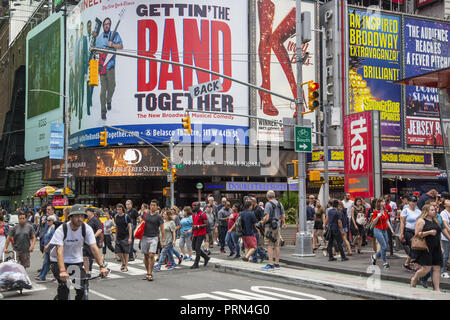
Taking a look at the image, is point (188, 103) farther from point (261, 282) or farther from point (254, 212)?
point (261, 282)

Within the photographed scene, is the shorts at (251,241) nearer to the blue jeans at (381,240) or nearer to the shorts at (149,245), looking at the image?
the shorts at (149,245)

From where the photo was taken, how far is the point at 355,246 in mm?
17891

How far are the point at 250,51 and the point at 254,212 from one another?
30783 mm

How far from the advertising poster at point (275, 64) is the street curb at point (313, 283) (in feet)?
101

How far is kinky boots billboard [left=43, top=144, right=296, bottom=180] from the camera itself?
41.9 metres

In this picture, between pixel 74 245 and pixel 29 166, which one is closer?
pixel 74 245

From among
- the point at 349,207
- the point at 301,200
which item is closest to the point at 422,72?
the point at 349,207

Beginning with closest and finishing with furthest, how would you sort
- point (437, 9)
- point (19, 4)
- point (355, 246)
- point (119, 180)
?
point (355, 246), point (119, 180), point (437, 9), point (19, 4)

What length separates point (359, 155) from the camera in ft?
71.9

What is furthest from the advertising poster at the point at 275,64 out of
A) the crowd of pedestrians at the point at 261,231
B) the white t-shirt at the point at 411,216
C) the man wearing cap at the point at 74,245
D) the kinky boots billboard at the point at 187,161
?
the man wearing cap at the point at 74,245

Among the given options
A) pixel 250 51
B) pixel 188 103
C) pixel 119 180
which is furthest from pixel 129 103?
pixel 250 51

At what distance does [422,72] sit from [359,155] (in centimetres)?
2906

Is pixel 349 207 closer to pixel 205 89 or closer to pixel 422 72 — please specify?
pixel 205 89

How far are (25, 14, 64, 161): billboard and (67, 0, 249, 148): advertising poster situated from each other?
12.3 metres
